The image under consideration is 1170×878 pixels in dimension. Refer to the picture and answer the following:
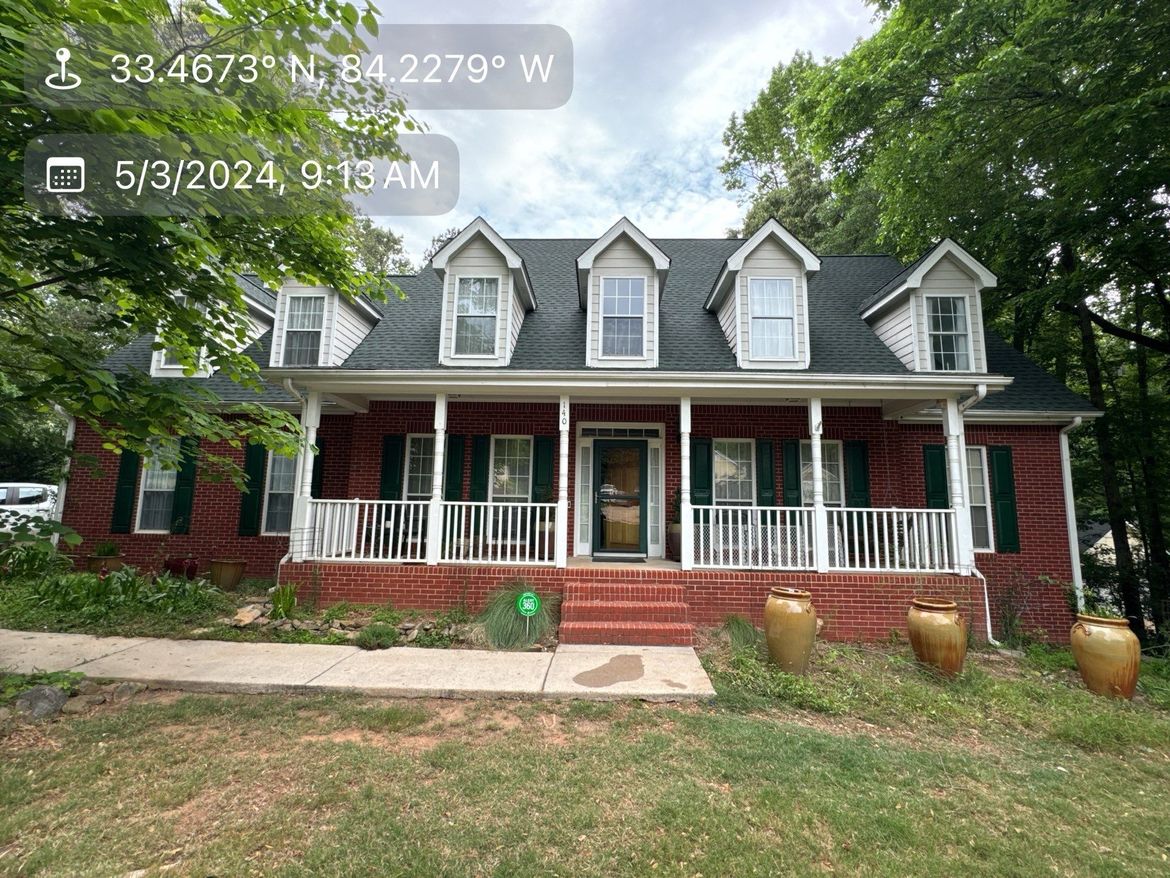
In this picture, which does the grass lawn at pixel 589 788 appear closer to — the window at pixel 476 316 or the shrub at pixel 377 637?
the shrub at pixel 377 637

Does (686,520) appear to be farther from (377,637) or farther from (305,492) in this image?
(305,492)

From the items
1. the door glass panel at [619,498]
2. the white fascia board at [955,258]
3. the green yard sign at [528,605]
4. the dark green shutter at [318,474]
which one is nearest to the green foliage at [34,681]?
the green yard sign at [528,605]

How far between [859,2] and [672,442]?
29.3ft

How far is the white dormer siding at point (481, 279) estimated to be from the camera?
831 centimetres

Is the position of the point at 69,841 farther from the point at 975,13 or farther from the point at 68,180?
the point at 975,13

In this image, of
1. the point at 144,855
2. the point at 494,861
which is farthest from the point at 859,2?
the point at 144,855

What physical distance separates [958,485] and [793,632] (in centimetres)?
399

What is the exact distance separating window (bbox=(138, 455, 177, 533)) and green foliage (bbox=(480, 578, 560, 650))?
7.14m

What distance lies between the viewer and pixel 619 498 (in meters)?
8.77

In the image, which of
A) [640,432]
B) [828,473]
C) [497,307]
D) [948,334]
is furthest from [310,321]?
[948,334]

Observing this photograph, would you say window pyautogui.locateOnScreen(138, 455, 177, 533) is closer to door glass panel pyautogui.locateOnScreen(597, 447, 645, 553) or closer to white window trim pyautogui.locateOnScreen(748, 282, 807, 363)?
door glass panel pyautogui.locateOnScreen(597, 447, 645, 553)

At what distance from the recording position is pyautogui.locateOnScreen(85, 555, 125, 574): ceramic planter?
28.5 ft

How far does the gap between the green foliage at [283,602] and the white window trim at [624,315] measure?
5749mm

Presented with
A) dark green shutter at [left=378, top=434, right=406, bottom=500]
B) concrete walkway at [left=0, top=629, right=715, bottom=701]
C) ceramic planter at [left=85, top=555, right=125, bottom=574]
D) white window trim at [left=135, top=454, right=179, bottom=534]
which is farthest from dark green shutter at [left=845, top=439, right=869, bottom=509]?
ceramic planter at [left=85, top=555, right=125, bottom=574]
